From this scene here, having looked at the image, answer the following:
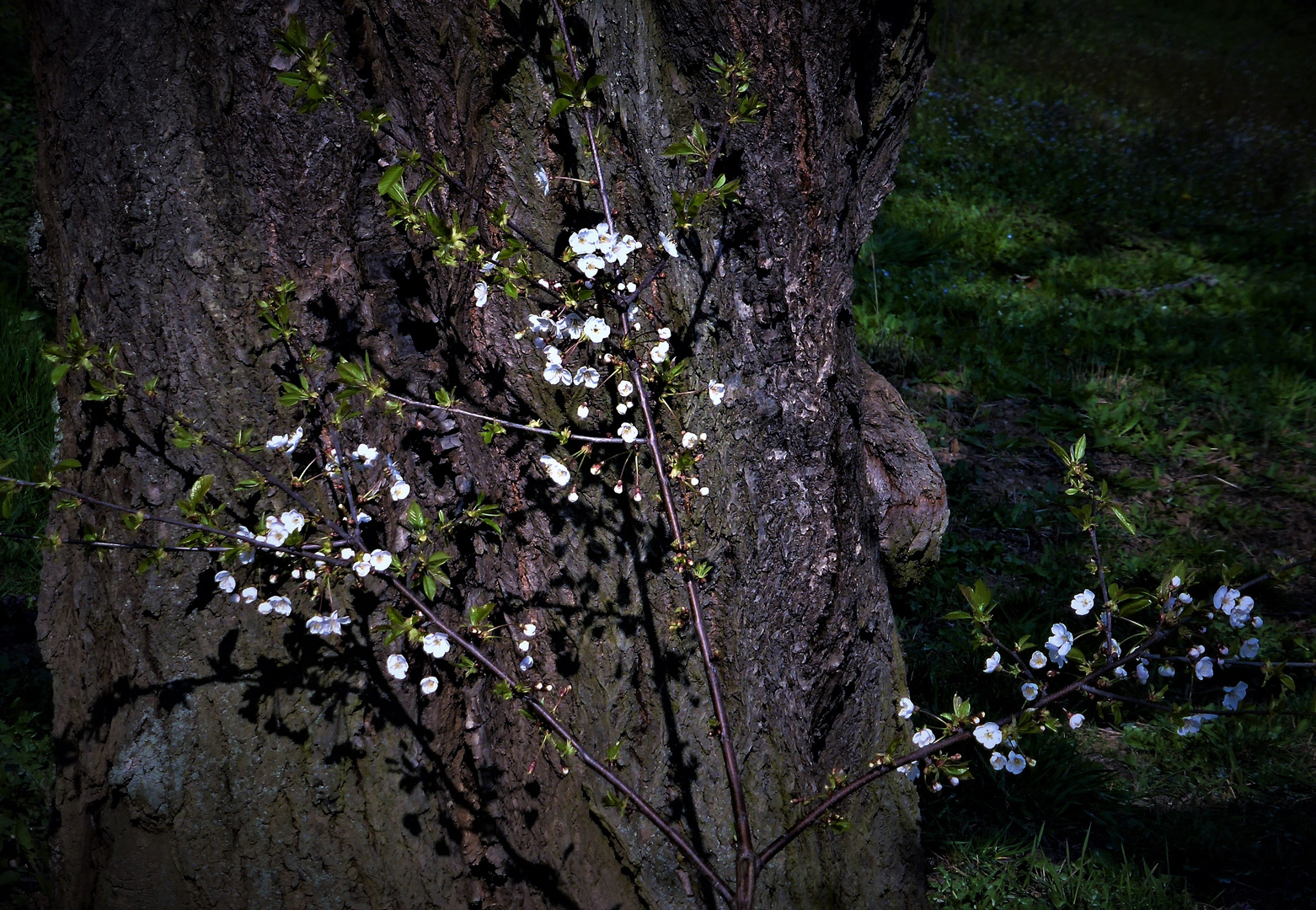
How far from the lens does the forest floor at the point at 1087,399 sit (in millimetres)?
2004

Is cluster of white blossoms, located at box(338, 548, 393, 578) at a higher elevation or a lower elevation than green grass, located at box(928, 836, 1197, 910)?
higher

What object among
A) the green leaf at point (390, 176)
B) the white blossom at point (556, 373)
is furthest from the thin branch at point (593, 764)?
the green leaf at point (390, 176)

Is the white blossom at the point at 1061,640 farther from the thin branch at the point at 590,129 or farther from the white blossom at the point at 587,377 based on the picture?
the thin branch at the point at 590,129

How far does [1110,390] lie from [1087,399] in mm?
162

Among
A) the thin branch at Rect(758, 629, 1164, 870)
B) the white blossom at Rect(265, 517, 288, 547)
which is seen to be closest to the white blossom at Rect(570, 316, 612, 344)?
the white blossom at Rect(265, 517, 288, 547)

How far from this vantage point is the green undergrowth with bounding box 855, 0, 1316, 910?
6.69ft

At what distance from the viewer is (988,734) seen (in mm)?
1416

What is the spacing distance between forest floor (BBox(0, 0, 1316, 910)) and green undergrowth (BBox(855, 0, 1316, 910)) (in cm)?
1

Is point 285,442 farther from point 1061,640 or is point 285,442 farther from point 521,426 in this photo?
point 1061,640

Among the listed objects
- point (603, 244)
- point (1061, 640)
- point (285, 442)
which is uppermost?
point (603, 244)

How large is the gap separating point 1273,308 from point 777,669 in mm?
4792

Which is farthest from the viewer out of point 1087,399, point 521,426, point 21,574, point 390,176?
point 1087,399

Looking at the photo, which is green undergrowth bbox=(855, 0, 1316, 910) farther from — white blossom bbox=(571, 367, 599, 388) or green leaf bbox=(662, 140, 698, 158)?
green leaf bbox=(662, 140, 698, 158)

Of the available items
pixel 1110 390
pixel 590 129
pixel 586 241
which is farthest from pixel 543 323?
pixel 1110 390
